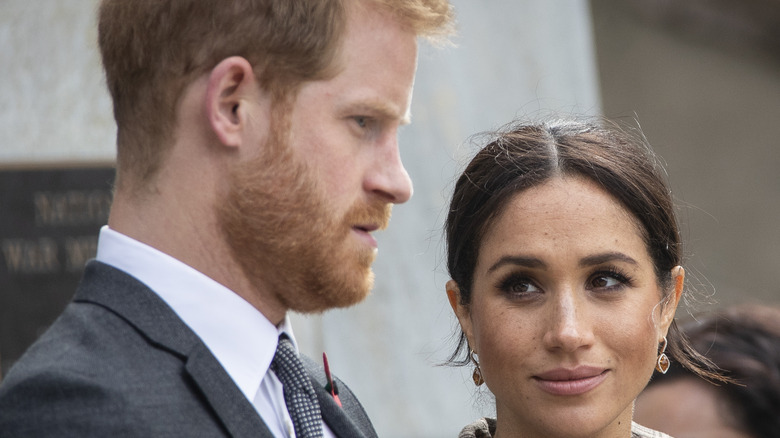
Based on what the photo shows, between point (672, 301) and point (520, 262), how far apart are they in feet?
1.43

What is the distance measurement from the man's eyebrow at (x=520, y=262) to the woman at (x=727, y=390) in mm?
1120

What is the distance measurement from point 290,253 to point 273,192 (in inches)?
5.3

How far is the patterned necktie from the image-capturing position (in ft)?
7.14

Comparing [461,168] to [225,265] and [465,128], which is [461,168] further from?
[465,128]

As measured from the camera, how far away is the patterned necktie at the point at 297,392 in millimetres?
2178

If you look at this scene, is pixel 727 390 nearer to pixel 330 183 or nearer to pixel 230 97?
pixel 330 183

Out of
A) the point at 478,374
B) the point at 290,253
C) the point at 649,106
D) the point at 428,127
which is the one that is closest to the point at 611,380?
the point at 478,374

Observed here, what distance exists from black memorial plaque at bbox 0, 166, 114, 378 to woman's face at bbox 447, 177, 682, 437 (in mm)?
1895

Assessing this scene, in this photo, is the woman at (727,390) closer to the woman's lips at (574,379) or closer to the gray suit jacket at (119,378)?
the woman's lips at (574,379)

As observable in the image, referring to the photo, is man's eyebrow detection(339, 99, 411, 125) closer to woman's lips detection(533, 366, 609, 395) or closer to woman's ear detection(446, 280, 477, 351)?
woman's ear detection(446, 280, 477, 351)

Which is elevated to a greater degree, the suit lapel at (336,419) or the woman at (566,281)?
the woman at (566,281)

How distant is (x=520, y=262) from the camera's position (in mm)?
2414

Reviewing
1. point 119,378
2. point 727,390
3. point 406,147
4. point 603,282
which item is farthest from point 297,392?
point 406,147

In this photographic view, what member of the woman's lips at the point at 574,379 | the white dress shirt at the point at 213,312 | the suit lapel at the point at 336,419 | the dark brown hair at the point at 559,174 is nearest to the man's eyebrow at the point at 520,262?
the dark brown hair at the point at 559,174
